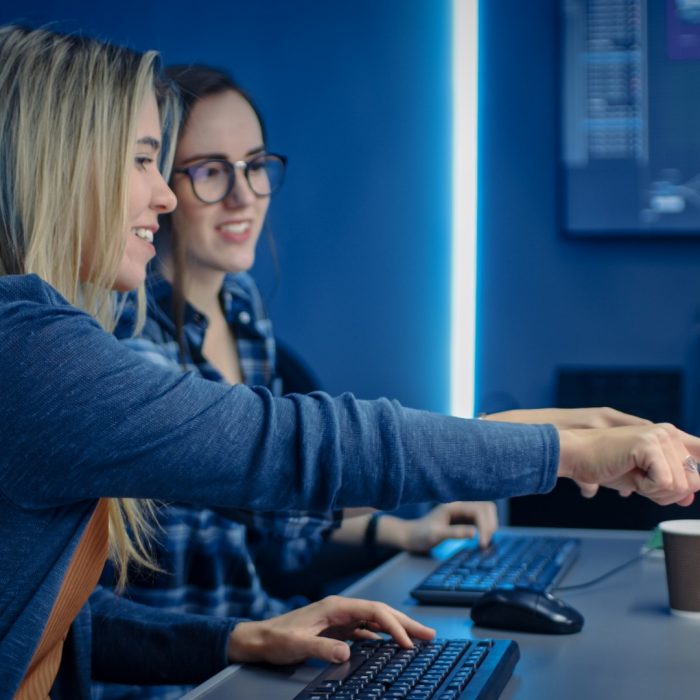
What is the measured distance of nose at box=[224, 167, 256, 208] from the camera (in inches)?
79.6

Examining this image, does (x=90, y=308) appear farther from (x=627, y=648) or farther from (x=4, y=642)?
(x=627, y=648)

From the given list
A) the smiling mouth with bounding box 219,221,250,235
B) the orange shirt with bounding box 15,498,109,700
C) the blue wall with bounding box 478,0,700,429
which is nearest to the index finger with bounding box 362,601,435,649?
the orange shirt with bounding box 15,498,109,700

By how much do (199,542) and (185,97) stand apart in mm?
825

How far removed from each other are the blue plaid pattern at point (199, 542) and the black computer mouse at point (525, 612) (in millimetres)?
678

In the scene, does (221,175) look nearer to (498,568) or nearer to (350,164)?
(350,164)

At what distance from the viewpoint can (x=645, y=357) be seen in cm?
241

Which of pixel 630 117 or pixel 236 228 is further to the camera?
pixel 630 117

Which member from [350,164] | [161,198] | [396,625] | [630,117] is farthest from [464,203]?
[396,625]

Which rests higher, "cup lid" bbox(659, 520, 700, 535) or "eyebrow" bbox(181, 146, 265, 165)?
"eyebrow" bbox(181, 146, 265, 165)

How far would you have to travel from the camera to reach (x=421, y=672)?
93 cm

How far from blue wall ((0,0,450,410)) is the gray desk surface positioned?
3.39 feet

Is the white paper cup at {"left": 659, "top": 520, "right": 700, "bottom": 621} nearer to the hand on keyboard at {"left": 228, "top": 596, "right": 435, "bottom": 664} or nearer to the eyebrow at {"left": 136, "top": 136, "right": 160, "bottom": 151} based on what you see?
the hand on keyboard at {"left": 228, "top": 596, "right": 435, "bottom": 664}

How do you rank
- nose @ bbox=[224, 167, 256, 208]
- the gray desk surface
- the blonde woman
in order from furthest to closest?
nose @ bbox=[224, 167, 256, 208]
the gray desk surface
the blonde woman

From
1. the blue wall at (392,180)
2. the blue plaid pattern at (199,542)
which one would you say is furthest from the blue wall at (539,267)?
the blue plaid pattern at (199,542)
